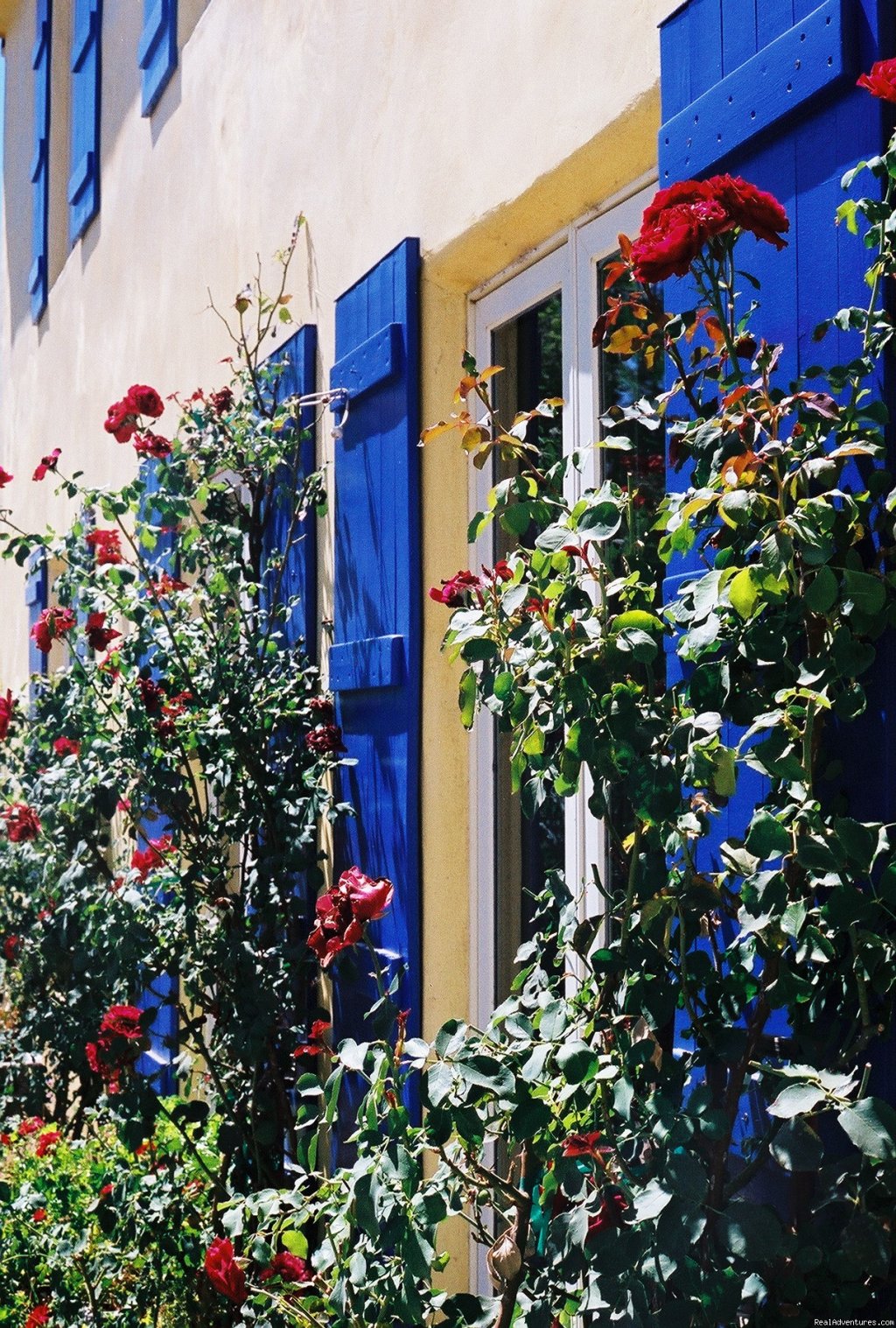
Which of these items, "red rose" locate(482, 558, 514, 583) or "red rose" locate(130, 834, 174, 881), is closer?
"red rose" locate(482, 558, 514, 583)

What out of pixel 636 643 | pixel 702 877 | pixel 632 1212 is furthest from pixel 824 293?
pixel 632 1212

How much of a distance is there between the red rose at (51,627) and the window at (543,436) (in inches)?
56.6

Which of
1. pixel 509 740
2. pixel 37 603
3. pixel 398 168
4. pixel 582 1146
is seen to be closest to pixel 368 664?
pixel 509 740

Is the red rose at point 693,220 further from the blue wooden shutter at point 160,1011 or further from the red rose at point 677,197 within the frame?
the blue wooden shutter at point 160,1011

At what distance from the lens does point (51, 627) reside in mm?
4422

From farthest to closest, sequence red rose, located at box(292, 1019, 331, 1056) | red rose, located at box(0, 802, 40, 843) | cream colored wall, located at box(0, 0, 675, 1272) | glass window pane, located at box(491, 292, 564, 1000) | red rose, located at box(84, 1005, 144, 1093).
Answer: red rose, located at box(0, 802, 40, 843), red rose, located at box(84, 1005, 144, 1093), glass window pane, located at box(491, 292, 564, 1000), cream colored wall, located at box(0, 0, 675, 1272), red rose, located at box(292, 1019, 331, 1056)

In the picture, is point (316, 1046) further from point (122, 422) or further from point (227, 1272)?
point (122, 422)

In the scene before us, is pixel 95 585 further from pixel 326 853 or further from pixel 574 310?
pixel 574 310

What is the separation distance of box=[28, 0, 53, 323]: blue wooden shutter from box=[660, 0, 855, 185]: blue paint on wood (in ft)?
27.8

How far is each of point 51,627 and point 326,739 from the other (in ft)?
3.50

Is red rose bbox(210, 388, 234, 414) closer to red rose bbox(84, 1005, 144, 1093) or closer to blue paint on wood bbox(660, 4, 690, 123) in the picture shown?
red rose bbox(84, 1005, 144, 1093)

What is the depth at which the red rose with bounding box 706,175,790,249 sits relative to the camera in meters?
1.87

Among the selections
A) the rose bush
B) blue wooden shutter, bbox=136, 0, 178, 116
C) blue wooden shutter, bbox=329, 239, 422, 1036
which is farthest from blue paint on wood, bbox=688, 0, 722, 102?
blue wooden shutter, bbox=136, 0, 178, 116

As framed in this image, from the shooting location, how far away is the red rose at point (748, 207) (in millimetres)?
1870
